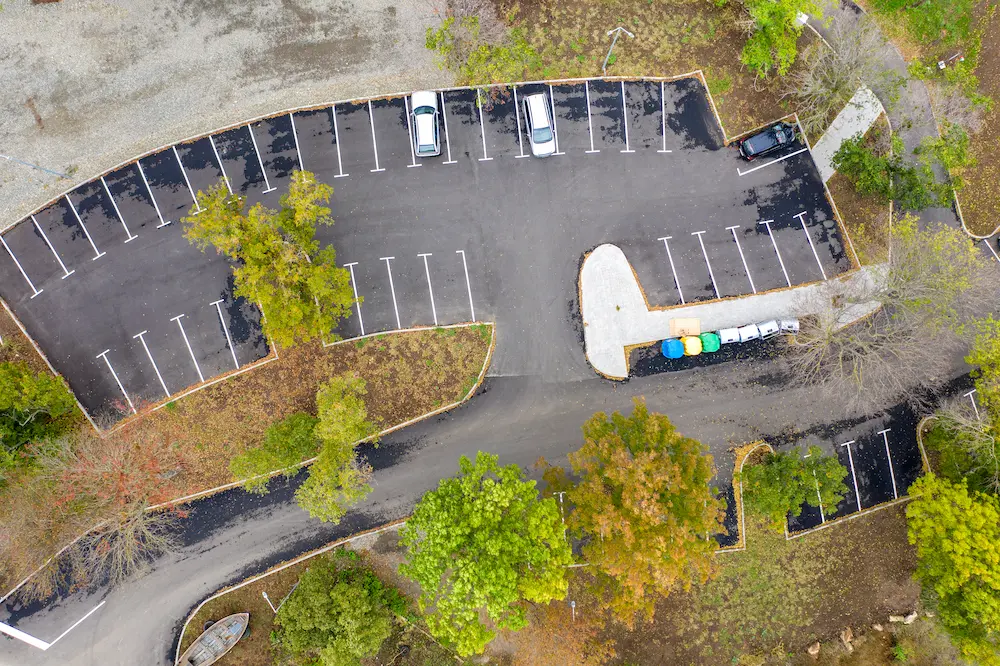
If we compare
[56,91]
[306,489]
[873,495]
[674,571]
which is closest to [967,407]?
[873,495]

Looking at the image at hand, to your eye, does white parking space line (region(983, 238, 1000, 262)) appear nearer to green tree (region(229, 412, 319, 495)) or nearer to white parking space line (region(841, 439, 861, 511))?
white parking space line (region(841, 439, 861, 511))

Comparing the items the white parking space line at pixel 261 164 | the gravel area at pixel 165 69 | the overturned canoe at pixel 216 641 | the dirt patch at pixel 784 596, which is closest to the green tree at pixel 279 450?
the overturned canoe at pixel 216 641

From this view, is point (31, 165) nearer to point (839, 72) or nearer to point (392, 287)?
point (392, 287)

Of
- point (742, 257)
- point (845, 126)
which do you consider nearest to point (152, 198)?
point (742, 257)

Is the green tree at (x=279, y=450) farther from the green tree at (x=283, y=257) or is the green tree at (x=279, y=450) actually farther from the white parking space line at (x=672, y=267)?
the white parking space line at (x=672, y=267)

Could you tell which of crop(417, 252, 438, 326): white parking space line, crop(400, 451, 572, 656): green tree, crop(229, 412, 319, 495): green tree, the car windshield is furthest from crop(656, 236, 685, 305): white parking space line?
crop(229, 412, 319, 495): green tree

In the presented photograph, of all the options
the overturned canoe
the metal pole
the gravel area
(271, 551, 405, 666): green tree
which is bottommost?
the overturned canoe
